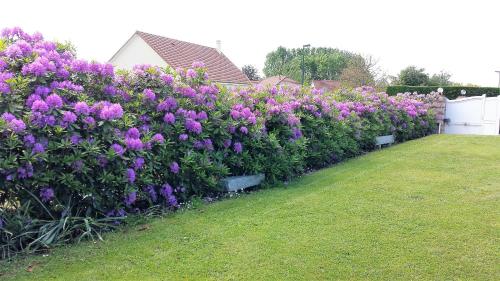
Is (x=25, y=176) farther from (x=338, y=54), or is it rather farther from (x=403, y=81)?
(x=338, y=54)

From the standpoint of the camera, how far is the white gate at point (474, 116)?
15234mm

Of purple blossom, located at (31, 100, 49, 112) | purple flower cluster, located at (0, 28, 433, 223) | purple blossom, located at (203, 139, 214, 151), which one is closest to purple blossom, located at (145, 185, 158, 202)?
purple flower cluster, located at (0, 28, 433, 223)

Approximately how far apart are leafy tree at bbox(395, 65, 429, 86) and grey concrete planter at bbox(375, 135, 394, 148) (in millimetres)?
27564

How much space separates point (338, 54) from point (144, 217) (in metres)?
75.4

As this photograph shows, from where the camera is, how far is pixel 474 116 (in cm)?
1572

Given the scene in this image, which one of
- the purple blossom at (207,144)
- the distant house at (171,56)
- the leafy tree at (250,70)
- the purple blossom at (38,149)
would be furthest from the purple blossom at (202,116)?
the leafy tree at (250,70)

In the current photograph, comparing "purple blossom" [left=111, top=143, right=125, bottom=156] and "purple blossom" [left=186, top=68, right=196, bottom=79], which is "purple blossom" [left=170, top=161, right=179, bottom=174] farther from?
"purple blossom" [left=186, top=68, right=196, bottom=79]

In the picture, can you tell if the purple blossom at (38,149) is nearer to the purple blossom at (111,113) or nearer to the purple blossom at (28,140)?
the purple blossom at (28,140)

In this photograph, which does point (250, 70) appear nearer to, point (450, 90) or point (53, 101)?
point (450, 90)

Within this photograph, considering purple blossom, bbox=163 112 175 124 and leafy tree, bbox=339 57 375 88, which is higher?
leafy tree, bbox=339 57 375 88

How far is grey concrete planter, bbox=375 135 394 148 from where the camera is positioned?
35.5 ft

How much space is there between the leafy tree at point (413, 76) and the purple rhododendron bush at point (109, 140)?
33.1 metres

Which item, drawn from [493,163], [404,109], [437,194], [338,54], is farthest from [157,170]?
[338,54]

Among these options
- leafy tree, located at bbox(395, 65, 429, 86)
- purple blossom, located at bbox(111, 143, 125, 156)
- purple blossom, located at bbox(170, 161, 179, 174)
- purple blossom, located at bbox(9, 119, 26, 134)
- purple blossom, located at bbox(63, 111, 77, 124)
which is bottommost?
purple blossom, located at bbox(170, 161, 179, 174)
